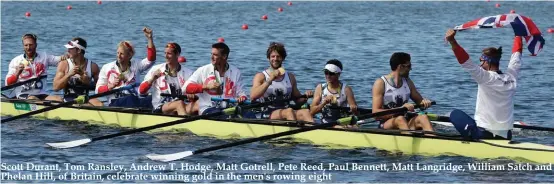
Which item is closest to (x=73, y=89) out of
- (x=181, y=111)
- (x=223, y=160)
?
(x=181, y=111)

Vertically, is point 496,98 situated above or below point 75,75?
below

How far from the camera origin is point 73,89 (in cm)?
1964

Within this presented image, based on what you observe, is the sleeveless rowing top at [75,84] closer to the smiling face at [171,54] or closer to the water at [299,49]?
the water at [299,49]

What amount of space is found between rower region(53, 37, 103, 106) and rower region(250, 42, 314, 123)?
332 centimetres

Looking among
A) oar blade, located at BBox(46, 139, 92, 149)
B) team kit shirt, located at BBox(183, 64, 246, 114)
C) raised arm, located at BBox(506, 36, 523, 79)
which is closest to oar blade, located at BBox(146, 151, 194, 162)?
oar blade, located at BBox(46, 139, 92, 149)

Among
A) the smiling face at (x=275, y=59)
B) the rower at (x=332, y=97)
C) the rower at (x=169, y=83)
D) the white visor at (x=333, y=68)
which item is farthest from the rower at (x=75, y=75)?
the white visor at (x=333, y=68)

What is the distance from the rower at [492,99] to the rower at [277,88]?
2636 millimetres

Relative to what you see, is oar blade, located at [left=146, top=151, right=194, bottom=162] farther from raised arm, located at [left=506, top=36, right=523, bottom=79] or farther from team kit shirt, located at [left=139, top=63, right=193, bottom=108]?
raised arm, located at [left=506, top=36, right=523, bottom=79]

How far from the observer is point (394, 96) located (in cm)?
1611

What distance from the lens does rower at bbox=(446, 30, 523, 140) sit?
48.4ft

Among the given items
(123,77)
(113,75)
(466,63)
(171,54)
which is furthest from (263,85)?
(466,63)

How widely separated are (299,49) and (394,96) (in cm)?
2299

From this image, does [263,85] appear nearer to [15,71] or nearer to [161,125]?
[161,125]

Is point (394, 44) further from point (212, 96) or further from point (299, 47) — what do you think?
point (212, 96)
